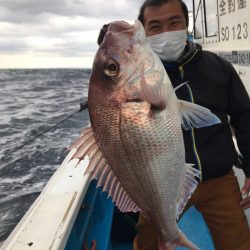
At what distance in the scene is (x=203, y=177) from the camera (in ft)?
8.14

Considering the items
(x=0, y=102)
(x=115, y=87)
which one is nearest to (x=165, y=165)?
(x=115, y=87)

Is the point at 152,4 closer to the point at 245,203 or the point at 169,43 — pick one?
the point at 169,43

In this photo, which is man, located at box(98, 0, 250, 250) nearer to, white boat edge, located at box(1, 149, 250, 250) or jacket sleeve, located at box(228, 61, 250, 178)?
jacket sleeve, located at box(228, 61, 250, 178)

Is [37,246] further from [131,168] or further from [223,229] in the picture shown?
[223,229]

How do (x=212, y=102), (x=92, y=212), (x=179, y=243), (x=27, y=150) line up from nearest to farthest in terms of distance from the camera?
(x=179, y=243)
(x=212, y=102)
(x=92, y=212)
(x=27, y=150)

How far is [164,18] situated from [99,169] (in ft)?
3.41

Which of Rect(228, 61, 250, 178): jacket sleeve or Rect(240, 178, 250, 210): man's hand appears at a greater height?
Rect(228, 61, 250, 178): jacket sleeve

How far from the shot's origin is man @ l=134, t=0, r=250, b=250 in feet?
7.97

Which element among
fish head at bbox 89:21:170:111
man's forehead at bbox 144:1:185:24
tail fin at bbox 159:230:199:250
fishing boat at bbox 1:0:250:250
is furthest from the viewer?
fishing boat at bbox 1:0:250:250

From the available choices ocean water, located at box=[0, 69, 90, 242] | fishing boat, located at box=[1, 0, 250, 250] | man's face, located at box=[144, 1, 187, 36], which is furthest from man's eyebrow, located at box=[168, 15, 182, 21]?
ocean water, located at box=[0, 69, 90, 242]

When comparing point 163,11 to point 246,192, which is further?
point 246,192

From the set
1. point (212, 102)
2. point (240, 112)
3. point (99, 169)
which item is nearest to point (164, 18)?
point (212, 102)

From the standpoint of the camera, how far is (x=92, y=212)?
3533 mm

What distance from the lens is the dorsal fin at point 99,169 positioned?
1577 millimetres
